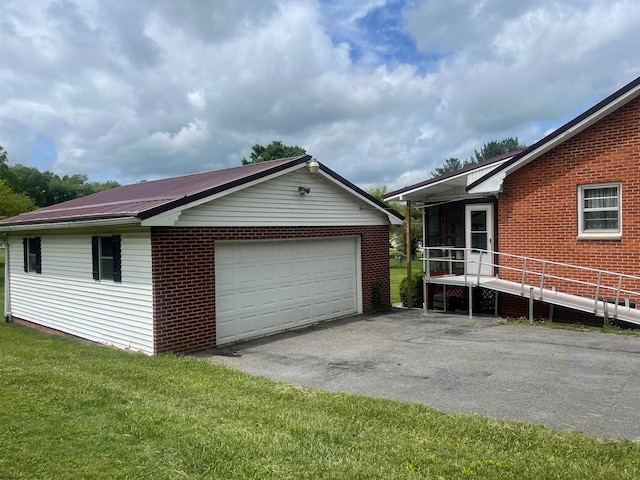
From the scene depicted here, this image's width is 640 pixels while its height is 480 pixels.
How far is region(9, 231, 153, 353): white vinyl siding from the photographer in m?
9.71

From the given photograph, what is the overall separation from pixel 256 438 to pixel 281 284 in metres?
7.25

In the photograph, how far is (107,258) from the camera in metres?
10.8

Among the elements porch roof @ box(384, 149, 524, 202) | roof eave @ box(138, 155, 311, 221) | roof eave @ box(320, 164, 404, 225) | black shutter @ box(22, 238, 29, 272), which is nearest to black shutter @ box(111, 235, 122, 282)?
roof eave @ box(138, 155, 311, 221)

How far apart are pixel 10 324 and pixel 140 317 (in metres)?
8.21

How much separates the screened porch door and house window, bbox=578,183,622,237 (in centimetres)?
250

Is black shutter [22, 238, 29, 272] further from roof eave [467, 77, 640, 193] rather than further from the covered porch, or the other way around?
roof eave [467, 77, 640, 193]

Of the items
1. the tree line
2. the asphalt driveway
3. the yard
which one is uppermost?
the tree line

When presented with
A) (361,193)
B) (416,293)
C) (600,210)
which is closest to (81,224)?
(361,193)

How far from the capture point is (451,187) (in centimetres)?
1502

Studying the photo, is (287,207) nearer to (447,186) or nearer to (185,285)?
(185,285)

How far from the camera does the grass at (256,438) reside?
422 cm

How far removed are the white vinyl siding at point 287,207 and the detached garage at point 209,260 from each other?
0.09ft

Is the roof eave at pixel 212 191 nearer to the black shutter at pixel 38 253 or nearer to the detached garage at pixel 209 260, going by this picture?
the detached garage at pixel 209 260

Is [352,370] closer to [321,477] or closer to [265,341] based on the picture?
[265,341]
